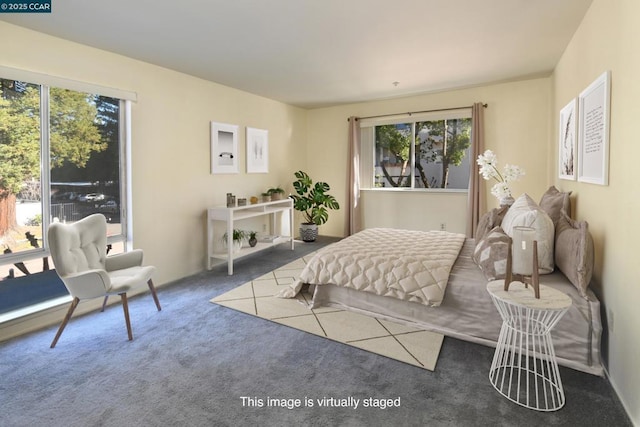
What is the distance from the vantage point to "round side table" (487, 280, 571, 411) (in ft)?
5.75

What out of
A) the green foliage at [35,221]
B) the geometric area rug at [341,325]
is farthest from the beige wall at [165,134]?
the geometric area rug at [341,325]

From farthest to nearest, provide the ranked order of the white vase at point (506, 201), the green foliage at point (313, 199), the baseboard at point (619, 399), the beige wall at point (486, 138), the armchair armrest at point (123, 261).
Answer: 1. the green foliage at point (313, 199)
2. the beige wall at point (486, 138)
3. the white vase at point (506, 201)
4. the armchair armrest at point (123, 261)
5. the baseboard at point (619, 399)

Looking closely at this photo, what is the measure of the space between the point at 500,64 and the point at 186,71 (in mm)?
3525

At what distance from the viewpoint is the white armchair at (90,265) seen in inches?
95.7

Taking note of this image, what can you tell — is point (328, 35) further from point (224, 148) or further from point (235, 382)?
point (235, 382)

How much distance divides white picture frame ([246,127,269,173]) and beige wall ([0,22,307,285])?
131 mm

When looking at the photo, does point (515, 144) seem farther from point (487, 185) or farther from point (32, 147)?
point (32, 147)

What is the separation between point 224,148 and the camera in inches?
181

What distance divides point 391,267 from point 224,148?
116 inches

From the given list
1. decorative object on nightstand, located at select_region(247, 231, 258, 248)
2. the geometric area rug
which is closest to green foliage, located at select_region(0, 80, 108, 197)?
the geometric area rug

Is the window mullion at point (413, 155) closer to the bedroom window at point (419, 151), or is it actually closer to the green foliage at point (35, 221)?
the bedroom window at point (419, 151)

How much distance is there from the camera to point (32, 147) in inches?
110

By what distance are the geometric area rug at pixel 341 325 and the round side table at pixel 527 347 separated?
1.37ft

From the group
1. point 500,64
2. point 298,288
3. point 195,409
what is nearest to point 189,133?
point 298,288
